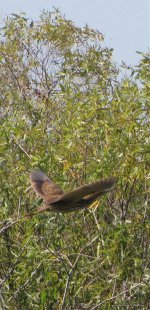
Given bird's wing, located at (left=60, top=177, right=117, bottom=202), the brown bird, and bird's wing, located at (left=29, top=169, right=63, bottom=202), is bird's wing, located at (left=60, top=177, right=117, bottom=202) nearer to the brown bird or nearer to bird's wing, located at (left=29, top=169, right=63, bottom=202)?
the brown bird

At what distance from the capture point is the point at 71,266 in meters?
8.55

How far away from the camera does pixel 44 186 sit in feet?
28.5

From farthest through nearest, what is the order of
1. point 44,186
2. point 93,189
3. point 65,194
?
point 44,186, point 65,194, point 93,189

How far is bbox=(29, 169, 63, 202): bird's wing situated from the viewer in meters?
8.28

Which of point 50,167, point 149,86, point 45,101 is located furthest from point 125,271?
point 45,101

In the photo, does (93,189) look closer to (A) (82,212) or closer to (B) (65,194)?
(B) (65,194)

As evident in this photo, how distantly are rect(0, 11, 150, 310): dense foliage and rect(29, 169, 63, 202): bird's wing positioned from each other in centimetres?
10

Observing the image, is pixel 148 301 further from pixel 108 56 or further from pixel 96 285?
pixel 108 56

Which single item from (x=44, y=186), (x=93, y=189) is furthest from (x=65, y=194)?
(x=44, y=186)

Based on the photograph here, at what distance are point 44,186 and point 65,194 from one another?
1.09 meters

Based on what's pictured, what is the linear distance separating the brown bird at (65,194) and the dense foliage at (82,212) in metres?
0.12

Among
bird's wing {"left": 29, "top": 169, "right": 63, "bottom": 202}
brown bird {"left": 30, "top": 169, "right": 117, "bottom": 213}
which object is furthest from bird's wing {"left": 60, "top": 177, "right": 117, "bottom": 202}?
bird's wing {"left": 29, "top": 169, "right": 63, "bottom": 202}

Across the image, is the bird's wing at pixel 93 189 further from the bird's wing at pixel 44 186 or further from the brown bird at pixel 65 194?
the bird's wing at pixel 44 186

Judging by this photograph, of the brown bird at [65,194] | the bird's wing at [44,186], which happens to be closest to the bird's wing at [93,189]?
the brown bird at [65,194]
